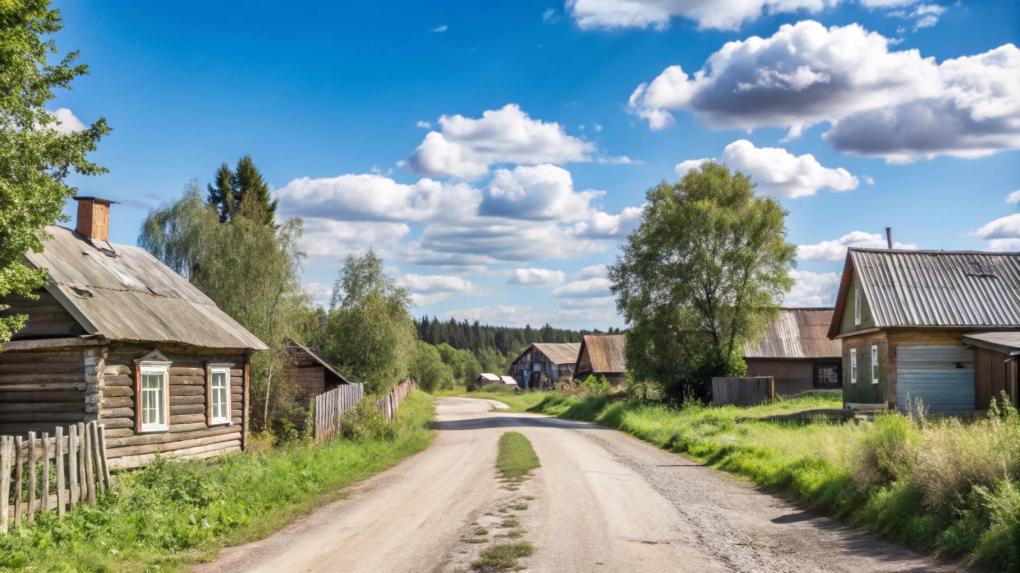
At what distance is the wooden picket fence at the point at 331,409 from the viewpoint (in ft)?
77.3

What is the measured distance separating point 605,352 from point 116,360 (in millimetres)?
55837

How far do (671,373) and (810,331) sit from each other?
16.4m

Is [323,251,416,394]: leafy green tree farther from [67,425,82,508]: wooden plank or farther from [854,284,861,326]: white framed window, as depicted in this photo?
[67,425,82,508]: wooden plank

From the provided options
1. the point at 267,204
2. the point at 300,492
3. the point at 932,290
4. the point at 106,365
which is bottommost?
the point at 300,492

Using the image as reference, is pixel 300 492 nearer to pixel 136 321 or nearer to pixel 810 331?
pixel 136 321

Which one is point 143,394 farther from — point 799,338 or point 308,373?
point 799,338

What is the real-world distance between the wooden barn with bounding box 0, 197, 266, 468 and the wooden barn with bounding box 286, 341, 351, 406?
11.9 m

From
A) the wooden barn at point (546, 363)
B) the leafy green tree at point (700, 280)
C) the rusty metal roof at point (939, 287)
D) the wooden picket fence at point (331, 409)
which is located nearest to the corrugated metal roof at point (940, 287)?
the rusty metal roof at point (939, 287)

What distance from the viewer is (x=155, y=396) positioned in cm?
1916

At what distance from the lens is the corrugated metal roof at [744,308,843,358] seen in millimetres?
49875

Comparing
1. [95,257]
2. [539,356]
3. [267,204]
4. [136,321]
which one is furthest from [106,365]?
[539,356]

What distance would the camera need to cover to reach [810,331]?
5169 centimetres

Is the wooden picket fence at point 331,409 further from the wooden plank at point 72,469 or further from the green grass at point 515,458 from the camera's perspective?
the wooden plank at point 72,469

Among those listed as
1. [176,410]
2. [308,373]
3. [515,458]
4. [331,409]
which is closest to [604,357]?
[308,373]
